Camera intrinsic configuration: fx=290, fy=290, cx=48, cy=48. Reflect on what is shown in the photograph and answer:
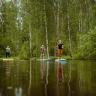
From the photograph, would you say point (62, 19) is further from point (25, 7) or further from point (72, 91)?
point (72, 91)

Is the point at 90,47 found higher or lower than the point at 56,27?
lower

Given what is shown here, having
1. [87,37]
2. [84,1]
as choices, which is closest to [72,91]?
[87,37]

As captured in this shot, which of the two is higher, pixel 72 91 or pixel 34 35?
pixel 34 35

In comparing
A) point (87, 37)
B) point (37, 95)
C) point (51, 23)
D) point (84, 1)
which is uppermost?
point (84, 1)

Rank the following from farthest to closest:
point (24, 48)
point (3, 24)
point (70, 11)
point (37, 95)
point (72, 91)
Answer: point (3, 24), point (24, 48), point (70, 11), point (72, 91), point (37, 95)

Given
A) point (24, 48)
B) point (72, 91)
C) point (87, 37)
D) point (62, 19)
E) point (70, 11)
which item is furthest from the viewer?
point (62, 19)

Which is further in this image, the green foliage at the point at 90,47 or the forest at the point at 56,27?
the forest at the point at 56,27

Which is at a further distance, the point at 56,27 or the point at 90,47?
the point at 56,27

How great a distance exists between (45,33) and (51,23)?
6.31 ft

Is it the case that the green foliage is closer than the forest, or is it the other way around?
the green foliage

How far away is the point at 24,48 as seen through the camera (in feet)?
146

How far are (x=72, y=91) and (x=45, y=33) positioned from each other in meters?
36.7

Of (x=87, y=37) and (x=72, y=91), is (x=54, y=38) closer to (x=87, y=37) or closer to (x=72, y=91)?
(x=87, y=37)

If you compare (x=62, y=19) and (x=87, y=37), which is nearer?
(x=87, y=37)
